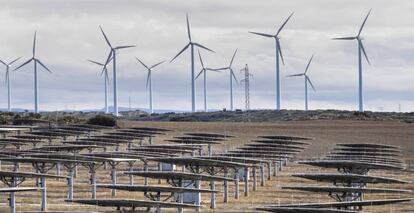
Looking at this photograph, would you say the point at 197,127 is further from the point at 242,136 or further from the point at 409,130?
the point at 409,130

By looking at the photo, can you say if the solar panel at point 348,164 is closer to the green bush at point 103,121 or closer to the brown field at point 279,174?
the brown field at point 279,174

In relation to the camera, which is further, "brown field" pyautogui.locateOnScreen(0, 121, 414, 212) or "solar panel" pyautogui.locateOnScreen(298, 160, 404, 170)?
"brown field" pyautogui.locateOnScreen(0, 121, 414, 212)

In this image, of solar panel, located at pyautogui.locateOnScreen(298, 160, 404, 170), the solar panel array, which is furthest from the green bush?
solar panel, located at pyautogui.locateOnScreen(298, 160, 404, 170)

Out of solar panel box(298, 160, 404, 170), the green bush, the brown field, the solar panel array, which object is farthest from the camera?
the green bush

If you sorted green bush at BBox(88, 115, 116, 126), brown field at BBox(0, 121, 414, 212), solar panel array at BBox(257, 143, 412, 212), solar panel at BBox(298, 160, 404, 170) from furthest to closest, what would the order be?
green bush at BBox(88, 115, 116, 126)
brown field at BBox(0, 121, 414, 212)
solar panel at BBox(298, 160, 404, 170)
solar panel array at BBox(257, 143, 412, 212)

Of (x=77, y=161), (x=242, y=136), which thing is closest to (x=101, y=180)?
(x=77, y=161)

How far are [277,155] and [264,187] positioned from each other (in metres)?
4.15

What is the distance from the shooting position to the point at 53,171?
120938 mm

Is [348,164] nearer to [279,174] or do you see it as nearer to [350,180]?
[350,180]

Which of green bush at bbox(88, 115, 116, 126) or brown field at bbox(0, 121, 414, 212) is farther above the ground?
green bush at bbox(88, 115, 116, 126)

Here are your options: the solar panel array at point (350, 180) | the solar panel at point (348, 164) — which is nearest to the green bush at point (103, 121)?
the solar panel array at point (350, 180)

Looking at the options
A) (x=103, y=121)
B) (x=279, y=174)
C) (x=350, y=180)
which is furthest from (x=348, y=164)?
(x=103, y=121)

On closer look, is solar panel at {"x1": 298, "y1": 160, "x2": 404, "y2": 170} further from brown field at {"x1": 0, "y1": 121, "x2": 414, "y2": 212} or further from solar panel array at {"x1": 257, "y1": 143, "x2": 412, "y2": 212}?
brown field at {"x1": 0, "y1": 121, "x2": 414, "y2": 212}

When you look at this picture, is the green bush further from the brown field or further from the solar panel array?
the solar panel array
